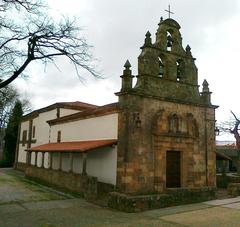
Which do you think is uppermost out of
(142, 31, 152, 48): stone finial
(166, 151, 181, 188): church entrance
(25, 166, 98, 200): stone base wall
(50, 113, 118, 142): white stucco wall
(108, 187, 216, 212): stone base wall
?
(142, 31, 152, 48): stone finial

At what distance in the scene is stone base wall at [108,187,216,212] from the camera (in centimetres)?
1360

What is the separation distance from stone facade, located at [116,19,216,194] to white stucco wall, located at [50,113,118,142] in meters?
1.46

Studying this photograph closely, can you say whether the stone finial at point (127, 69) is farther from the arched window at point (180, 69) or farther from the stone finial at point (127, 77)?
the arched window at point (180, 69)

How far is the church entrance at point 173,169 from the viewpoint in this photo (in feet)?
56.1

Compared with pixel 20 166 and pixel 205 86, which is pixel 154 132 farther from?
pixel 20 166

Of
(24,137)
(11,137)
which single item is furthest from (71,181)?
(11,137)

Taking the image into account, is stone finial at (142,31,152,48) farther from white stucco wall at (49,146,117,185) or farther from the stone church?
white stucco wall at (49,146,117,185)

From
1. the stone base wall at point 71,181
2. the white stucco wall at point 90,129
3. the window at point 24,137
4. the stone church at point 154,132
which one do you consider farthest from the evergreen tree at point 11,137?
the stone church at point 154,132

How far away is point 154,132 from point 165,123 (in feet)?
3.47

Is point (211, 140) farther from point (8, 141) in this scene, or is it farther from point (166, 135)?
point (8, 141)

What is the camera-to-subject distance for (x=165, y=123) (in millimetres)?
16969

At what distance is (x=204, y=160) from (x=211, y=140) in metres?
→ 1.36

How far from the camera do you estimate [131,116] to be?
15617mm

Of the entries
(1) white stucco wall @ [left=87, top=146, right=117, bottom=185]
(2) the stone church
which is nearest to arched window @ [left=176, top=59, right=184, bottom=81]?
(2) the stone church
